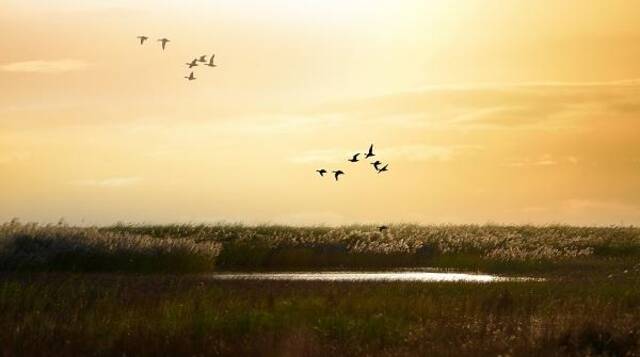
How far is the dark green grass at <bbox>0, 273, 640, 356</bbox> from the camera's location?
16062 mm

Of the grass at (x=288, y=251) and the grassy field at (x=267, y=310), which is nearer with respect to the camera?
the grassy field at (x=267, y=310)

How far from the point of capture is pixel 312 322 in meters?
19.4

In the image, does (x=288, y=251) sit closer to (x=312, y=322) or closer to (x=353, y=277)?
(x=353, y=277)

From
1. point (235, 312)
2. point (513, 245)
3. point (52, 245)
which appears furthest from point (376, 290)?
point (513, 245)

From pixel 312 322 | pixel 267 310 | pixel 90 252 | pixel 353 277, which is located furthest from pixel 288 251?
pixel 312 322

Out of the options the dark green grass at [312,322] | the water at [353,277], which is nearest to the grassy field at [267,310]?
the dark green grass at [312,322]

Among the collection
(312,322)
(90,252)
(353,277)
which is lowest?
(353,277)

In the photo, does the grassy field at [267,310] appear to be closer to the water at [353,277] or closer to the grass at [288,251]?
the grass at [288,251]

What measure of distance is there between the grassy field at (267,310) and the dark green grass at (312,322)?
0.04 meters

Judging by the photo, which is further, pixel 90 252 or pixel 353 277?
pixel 90 252

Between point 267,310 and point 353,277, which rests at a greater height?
point 267,310

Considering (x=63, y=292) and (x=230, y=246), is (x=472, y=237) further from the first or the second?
(x=63, y=292)

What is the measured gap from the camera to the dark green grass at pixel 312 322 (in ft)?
52.7

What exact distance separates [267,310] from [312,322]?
2082 millimetres
